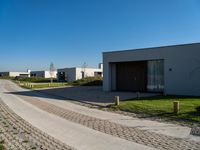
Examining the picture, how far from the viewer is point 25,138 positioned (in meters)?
7.89

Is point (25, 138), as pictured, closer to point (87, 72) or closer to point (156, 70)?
point (156, 70)

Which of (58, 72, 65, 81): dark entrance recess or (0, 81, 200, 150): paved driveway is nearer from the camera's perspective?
(0, 81, 200, 150): paved driveway

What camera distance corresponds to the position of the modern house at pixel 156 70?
70.3 feet

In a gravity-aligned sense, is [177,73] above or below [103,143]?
above

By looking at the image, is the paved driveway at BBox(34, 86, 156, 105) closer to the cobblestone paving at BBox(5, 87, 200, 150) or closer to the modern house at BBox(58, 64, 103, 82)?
the cobblestone paving at BBox(5, 87, 200, 150)

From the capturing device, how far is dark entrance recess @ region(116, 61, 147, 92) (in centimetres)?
2716

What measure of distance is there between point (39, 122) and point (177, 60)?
15.3 m

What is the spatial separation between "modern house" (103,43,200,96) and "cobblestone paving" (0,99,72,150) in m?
15.4

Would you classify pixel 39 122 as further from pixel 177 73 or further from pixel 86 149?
pixel 177 73

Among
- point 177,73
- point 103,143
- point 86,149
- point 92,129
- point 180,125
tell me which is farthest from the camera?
point 177,73

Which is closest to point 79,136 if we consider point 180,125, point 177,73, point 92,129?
point 92,129

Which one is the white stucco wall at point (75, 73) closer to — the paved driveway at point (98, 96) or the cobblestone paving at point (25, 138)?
the paved driveway at point (98, 96)

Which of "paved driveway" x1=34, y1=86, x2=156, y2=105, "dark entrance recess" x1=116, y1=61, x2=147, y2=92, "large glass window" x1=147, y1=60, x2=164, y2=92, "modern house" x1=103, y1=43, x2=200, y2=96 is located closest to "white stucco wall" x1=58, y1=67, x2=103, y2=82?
"modern house" x1=103, y1=43, x2=200, y2=96

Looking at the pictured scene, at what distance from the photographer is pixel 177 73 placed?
22.4m
